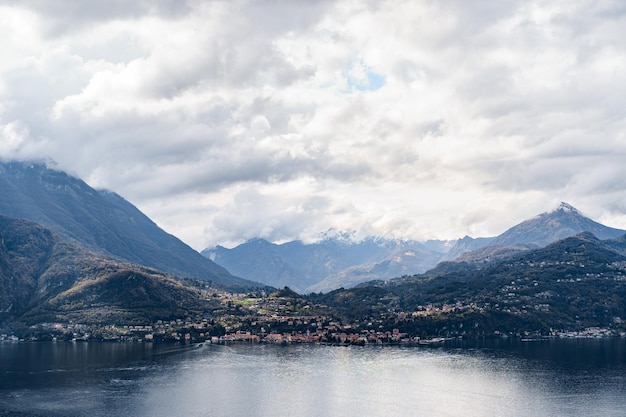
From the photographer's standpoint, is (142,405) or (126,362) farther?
(126,362)

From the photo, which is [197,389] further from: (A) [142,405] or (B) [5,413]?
(B) [5,413]

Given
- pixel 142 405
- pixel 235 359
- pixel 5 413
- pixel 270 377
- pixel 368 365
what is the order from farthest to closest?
pixel 235 359 < pixel 368 365 < pixel 270 377 < pixel 142 405 < pixel 5 413

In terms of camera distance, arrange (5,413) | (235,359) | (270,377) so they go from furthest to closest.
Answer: (235,359), (270,377), (5,413)

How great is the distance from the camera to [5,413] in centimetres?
12181

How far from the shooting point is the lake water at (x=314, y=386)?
12606 centimetres

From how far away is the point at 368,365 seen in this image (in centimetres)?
18288

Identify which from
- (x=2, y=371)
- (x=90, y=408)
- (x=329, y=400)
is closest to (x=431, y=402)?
(x=329, y=400)

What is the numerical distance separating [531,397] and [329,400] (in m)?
43.5

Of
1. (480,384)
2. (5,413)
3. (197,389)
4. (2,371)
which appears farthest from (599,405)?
(2,371)

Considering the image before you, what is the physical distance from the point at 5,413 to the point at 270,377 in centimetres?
6278

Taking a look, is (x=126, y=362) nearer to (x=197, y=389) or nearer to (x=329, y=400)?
(x=197, y=389)

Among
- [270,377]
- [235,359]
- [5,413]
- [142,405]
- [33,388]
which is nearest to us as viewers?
[5,413]

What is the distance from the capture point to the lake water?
12606 cm

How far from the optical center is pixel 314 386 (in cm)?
14912
